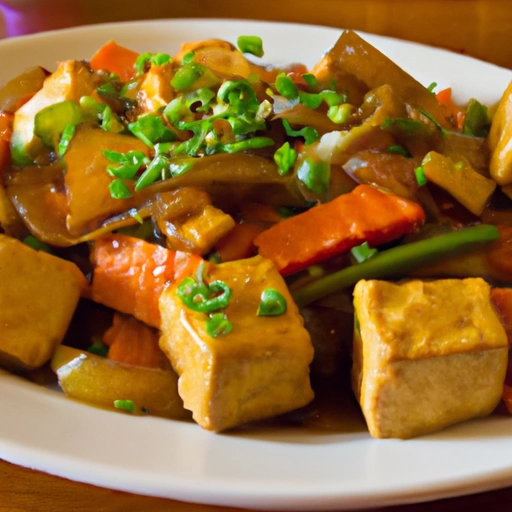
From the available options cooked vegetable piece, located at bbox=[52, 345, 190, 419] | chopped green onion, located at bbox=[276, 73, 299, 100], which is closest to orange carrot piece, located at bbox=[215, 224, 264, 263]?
cooked vegetable piece, located at bbox=[52, 345, 190, 419]

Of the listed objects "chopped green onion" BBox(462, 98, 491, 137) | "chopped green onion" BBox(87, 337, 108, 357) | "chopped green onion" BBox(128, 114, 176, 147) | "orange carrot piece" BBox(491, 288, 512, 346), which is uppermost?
"chopped green onion" BBox(128, 114, 176, 147)

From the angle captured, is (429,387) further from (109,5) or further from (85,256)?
(109,5)

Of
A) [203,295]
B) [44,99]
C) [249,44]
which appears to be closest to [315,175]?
[203,295]

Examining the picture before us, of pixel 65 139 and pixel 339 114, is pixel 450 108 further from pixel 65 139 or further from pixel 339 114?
pixel 65 139

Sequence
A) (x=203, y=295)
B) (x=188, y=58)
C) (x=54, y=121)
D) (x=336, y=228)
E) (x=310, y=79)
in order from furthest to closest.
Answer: (x=188, y=58) → (x=310, y=79) → (x=54, y=121) → (x=336, y=228) → (x=203, y=295)

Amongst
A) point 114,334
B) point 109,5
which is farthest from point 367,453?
point 109,5

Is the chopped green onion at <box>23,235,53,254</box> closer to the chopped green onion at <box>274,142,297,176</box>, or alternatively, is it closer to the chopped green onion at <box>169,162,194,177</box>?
the chopped green onion at <box>169,162,194,177</box>
